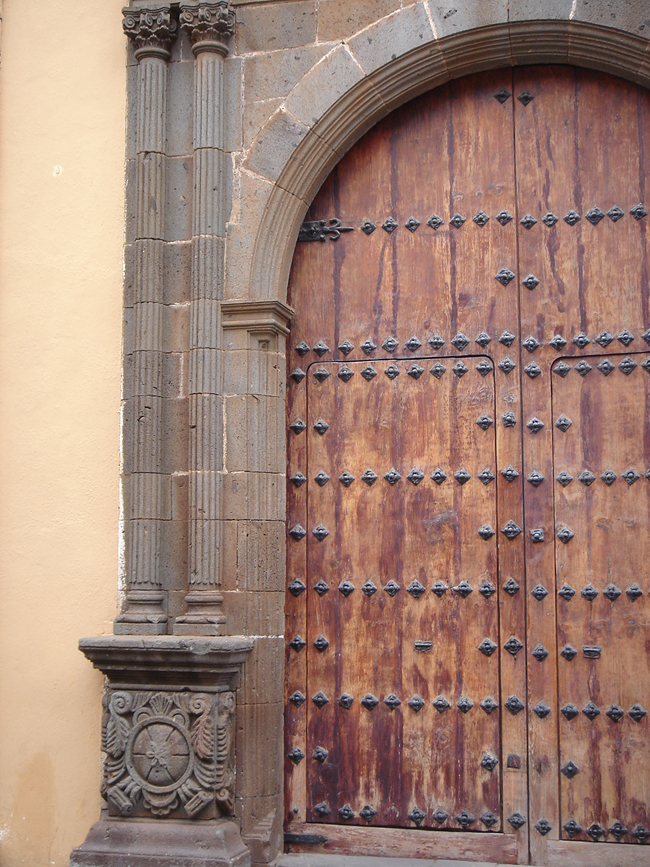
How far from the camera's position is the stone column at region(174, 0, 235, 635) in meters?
4.33

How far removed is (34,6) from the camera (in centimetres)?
497

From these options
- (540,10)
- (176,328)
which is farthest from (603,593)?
(540,10)

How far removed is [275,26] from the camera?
15.2ft

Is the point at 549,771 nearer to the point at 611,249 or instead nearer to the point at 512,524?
the point at 512,524

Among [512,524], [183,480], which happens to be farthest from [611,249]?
[183,480]

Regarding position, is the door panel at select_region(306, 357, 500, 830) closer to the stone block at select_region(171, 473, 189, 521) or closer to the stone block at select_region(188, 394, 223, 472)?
the stone block at select_region(188, 394, 223, 472)

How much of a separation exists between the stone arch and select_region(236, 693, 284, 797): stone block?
1.85 meters

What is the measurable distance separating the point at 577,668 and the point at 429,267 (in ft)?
6.33

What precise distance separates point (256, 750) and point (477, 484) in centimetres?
152

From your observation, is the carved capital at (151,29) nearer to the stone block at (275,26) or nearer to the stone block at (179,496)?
the stone block at (275,26)

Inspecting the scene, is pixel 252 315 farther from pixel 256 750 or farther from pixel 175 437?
pixel 256 750

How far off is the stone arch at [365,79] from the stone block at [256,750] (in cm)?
185

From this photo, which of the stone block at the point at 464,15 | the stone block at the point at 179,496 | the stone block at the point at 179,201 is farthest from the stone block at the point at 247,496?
the stone block at the point at 464,15

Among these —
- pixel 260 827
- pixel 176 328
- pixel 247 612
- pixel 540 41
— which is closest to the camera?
pixel 260 827
